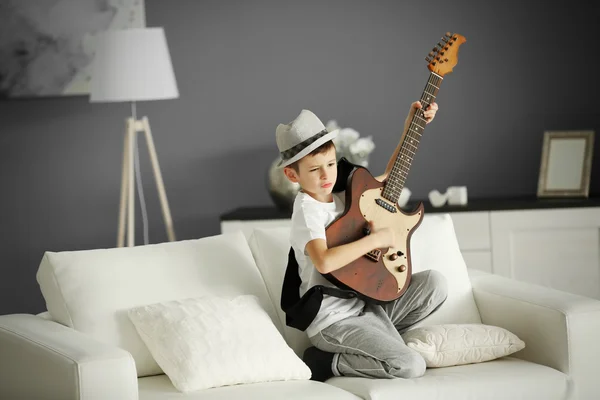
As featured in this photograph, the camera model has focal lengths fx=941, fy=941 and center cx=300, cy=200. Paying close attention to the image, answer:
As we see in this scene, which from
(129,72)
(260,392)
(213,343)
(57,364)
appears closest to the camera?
(57,364)

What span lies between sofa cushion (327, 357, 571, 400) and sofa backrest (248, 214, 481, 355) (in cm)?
33

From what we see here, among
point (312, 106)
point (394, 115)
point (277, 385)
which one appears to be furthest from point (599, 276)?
point (277, 385)

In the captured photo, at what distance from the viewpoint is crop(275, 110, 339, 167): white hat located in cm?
266

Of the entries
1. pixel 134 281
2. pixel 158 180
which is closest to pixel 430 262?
pixel 134 281

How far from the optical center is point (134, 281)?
2.67 meters

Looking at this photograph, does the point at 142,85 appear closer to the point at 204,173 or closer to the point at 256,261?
the point at 204,173

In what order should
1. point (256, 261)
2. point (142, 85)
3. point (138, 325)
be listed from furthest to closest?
1. point (142, 85)
2. point (256, 261)
3. point (138, 325)

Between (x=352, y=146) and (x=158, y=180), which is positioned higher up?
(x=352, y=146)

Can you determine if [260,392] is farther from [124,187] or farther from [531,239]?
[531,239]

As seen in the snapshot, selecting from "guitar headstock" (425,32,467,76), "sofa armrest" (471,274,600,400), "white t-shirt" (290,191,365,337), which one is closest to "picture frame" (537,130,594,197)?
"sofa armrest" (471,274,600,400)

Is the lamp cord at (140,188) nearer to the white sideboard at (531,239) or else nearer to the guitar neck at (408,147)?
the white sideboard at (531,239)

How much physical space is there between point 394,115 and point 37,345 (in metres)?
2.69

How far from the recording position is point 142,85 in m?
4.12

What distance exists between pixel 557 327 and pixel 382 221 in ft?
1.86
